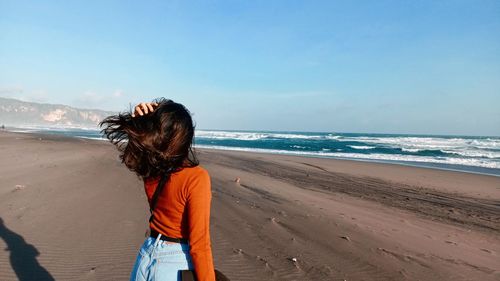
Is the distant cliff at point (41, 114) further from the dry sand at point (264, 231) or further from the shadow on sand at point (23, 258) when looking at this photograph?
the shadow on sand at point (23, 258)

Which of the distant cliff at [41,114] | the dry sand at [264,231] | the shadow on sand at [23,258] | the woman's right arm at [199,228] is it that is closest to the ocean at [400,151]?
the dry sand at [264,231]

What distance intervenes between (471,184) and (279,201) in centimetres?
1015

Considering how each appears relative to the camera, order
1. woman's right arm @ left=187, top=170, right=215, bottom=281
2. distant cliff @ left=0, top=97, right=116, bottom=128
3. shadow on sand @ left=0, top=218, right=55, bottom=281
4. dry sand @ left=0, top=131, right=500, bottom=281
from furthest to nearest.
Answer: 1. distant cliff @ left=0, top=97, right=116, bottom=128
2. dry sand @ left=0, top=131, right=500, bottom=281
3. shadow on sand @ left=0, top=218, right=55, bottom=281
4. woman's right arm @ left=187, top=170, right=215, bottom=281

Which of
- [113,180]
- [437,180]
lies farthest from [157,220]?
[437,180]

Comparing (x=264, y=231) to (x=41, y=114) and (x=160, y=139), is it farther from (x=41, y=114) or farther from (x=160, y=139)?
(x=41, y=114)

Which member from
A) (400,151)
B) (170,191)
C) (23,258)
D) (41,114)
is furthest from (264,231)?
(41,114)

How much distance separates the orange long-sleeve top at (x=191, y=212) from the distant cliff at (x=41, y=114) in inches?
5278

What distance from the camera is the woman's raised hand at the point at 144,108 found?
1.74m

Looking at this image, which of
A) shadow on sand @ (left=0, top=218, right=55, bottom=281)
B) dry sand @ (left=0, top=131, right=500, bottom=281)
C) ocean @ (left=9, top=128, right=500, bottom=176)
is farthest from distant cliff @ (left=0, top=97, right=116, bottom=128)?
shadow on sand @ (left=0, top=218, right=55, bottom=281)

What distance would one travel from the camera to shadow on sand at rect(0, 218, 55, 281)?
12.5ft

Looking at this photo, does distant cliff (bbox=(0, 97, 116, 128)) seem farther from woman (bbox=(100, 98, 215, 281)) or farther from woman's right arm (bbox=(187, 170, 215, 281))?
woman's right arm (bbox=(187, 170, 215, 281))

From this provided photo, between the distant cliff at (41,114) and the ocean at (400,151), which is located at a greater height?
the distant cliff at (41,114)

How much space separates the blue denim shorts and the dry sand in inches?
97.1

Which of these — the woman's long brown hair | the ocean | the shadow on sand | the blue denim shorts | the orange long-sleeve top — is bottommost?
the shadow on sand
